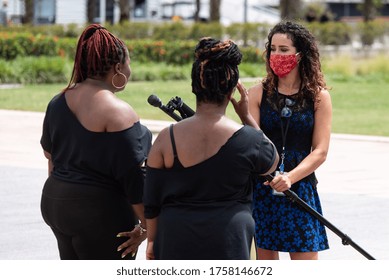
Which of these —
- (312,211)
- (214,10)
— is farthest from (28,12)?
(312,211)

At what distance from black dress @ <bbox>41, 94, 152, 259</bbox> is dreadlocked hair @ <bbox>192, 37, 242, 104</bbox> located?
48 cm

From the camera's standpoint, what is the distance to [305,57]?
554 cm

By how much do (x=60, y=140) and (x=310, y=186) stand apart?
5.15 ft

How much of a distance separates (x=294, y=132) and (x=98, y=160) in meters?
1.44

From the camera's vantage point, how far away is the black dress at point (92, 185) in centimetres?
441

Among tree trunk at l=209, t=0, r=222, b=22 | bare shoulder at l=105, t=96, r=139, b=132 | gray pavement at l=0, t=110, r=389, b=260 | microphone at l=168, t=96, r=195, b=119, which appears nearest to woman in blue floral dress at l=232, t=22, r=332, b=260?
microphone at l=168, t=96, r=195, b=119

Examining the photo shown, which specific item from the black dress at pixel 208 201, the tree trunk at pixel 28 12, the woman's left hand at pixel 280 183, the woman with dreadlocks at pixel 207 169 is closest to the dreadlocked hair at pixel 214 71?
the woman with dreadlocks at pixel 207 169

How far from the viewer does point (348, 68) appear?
115ft

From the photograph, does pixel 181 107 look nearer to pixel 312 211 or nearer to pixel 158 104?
pixel 158 104

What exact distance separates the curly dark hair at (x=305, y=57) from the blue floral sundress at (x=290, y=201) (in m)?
0.07

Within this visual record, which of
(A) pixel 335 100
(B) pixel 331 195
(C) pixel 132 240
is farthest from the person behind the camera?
(A) pixel 335 100

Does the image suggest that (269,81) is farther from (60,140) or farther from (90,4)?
(90,4)

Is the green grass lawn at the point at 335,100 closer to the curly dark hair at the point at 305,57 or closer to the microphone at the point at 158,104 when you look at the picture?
the curly dark hair at the point at 305,57

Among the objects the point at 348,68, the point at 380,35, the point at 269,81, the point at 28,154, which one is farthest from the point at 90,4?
the point at 269,81
